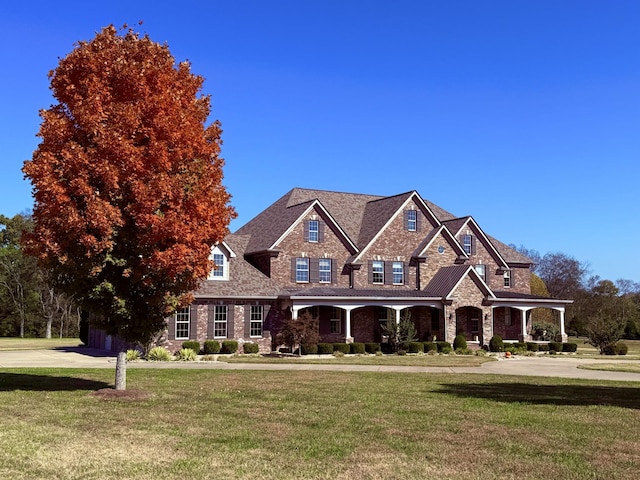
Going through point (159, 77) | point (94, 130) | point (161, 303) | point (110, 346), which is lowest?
point (110, 346)

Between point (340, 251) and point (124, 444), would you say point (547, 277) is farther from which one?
point (124, 444)

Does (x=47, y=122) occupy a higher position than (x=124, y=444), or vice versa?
(x=47, y=122)

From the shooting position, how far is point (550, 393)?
17984 mm

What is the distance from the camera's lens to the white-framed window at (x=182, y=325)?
118 ft

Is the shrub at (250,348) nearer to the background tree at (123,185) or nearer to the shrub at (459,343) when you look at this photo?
the shrub at (459,343)

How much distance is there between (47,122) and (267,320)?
79.8 ft

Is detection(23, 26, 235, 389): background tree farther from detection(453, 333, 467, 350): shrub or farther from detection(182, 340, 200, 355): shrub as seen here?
detection(453, 333, 467, 350): shrub

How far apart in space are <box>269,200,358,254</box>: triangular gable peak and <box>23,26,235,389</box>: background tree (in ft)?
79.1

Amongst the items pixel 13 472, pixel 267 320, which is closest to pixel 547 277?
pixel 267 320

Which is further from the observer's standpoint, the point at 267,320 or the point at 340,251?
the point at 340,251

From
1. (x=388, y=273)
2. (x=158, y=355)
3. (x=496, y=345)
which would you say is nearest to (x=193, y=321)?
(x=158, y=355)

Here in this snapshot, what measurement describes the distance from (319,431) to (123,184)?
7.99 m

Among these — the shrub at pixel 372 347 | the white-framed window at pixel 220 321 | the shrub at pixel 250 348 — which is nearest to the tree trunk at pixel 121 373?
the white-framed window at pixel 220 321

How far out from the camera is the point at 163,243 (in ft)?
52.7
